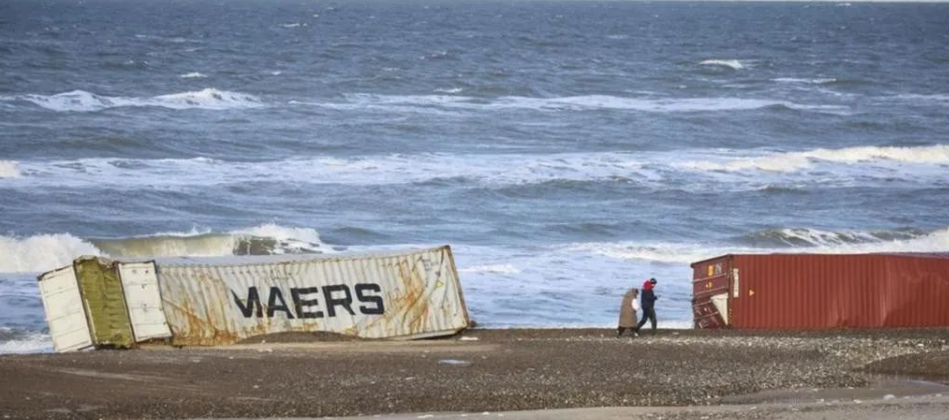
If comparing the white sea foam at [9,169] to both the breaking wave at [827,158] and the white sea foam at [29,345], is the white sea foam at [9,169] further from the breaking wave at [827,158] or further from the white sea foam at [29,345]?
the breaking wave at [827,158]

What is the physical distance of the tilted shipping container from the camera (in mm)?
26953

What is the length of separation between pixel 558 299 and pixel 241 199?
53.7ft

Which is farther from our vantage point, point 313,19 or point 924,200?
point 313,19

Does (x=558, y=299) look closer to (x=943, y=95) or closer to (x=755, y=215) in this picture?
(x=755, y=215)

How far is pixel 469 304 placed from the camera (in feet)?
112

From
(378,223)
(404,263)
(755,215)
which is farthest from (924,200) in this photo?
(404,263)

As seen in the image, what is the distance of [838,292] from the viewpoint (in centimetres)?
2948

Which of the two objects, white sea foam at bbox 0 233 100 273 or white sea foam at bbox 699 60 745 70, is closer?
white sea foam at bbox 0 233 100 273

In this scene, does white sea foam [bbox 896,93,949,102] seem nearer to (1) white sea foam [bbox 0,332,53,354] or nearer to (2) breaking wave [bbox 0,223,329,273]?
(2) breaking wave [bbox 0,223,329,273]

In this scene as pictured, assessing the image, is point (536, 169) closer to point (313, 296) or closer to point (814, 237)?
point (814, 237)

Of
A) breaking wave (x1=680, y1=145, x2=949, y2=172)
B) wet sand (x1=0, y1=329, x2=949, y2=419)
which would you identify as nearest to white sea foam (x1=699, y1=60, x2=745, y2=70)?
breaking wave (x1=680, y1=145, x2=949, y2=172)

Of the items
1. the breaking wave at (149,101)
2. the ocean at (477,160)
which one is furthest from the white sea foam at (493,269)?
the breaking wave at (149,101)

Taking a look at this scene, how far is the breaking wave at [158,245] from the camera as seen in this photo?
38094 millimetres

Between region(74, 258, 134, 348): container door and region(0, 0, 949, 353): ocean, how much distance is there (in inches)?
112
